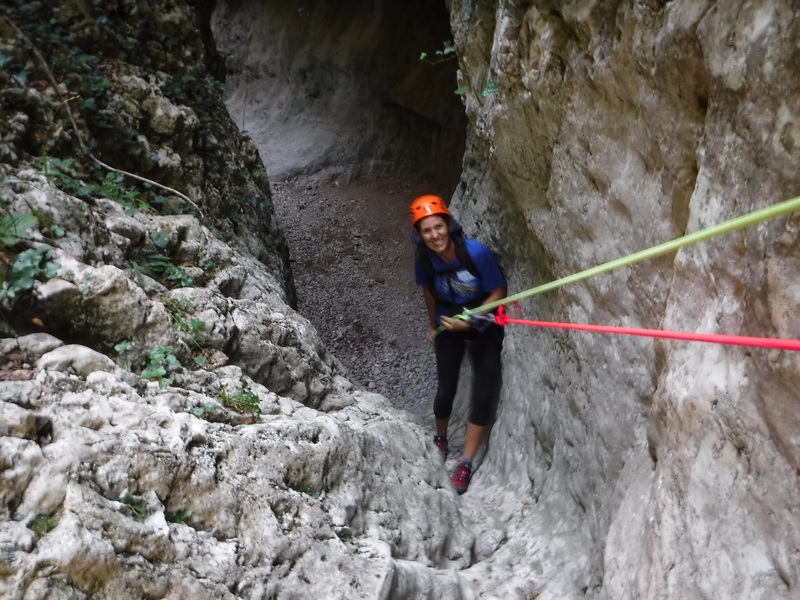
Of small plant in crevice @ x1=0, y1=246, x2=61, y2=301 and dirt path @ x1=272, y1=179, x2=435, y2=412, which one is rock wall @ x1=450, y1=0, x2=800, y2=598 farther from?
dirt path @ x1=272, y1=179, x2=435, y2=412

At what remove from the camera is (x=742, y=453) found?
1630mm

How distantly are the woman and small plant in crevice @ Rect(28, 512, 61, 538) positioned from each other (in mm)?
2461

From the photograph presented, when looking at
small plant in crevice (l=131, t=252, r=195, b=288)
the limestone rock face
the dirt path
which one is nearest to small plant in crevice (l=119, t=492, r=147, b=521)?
the limestone rock face

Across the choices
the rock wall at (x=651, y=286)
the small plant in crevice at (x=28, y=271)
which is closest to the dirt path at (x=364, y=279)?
the rock wall at (x=651, y=286)

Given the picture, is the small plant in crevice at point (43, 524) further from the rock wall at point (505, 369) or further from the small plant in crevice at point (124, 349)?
the small plant in crevice at point (124, 349)

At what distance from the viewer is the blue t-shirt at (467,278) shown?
154 inches

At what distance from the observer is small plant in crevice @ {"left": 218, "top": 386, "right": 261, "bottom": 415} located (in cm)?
278

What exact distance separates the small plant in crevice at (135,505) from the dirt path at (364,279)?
400cm

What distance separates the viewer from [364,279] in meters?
8.50

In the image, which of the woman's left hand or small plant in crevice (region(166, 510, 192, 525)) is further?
the woman's left hand

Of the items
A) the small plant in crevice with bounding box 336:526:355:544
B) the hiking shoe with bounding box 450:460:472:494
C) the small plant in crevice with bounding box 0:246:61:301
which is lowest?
the hiking shoe with bounding box 450:460:472:494

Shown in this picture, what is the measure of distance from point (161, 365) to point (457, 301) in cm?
203

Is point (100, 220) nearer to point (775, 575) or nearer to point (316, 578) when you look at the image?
point (316, 578)

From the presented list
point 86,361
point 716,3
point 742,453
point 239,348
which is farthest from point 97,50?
point 742,453
